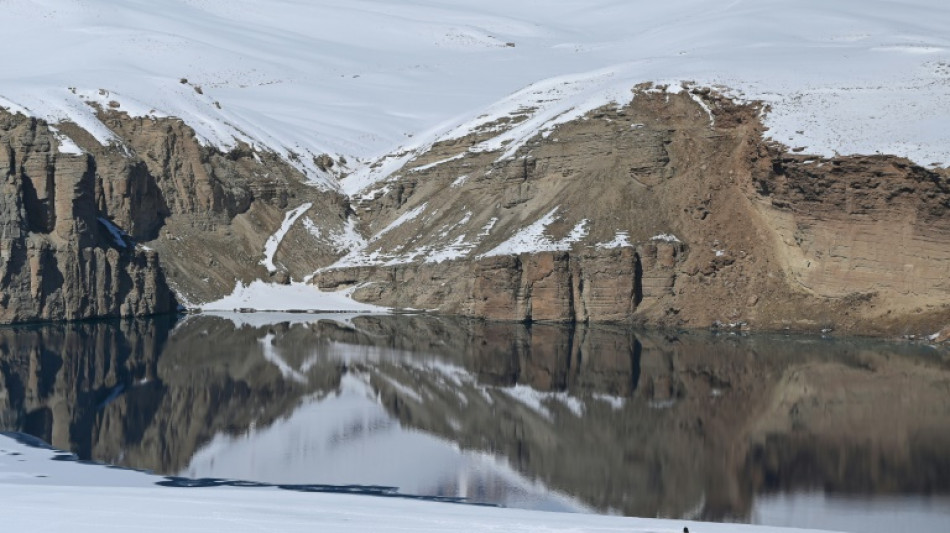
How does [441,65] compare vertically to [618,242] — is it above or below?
above

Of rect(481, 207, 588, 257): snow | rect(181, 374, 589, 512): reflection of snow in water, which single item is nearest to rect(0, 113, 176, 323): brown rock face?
rect(481, 207, 588, 257): snow

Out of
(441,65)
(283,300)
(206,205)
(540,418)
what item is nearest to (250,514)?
(540,418)

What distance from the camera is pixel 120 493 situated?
28.8 m

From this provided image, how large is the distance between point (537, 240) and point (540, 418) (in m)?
41.7

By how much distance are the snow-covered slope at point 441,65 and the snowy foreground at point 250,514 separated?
153ft

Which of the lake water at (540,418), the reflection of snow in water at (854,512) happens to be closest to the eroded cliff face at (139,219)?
the lake water at (540,418)

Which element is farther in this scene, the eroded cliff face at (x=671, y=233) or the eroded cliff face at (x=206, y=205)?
the eroded cliff face at (x=206, y=205)

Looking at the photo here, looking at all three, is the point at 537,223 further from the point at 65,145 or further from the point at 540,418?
the point at 540,418

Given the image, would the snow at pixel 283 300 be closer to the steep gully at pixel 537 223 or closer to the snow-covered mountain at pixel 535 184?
the snow-covered mountain at pixel 535 184

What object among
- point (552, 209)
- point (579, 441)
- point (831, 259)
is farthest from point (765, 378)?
point (552, 209)

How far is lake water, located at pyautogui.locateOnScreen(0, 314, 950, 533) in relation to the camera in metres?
32.1

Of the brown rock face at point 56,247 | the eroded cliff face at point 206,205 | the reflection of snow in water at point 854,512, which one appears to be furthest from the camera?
the eroded cliff face at point 206,205

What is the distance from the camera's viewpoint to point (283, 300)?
99.8 metres

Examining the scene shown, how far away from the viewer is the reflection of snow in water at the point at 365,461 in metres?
32.4
